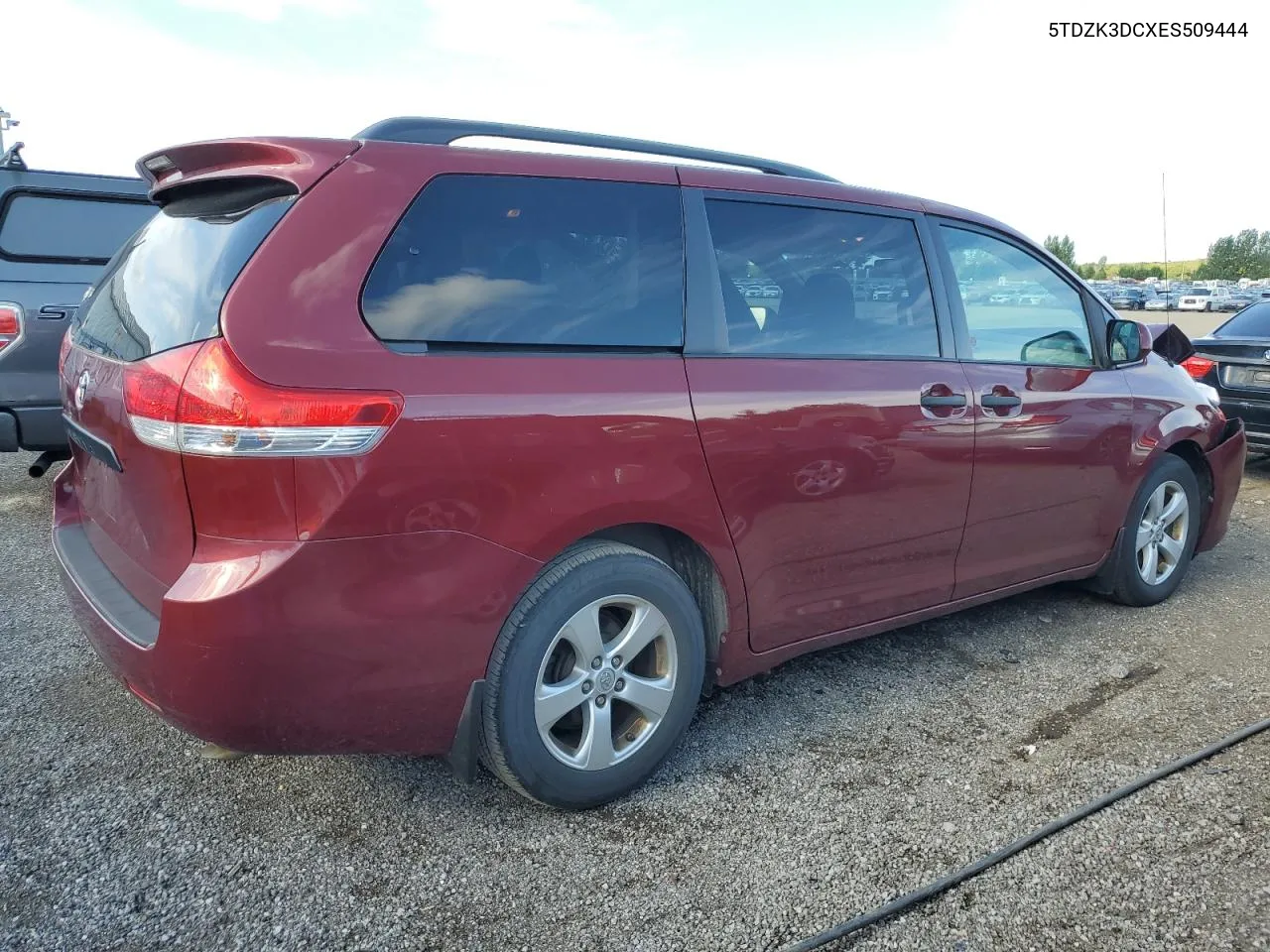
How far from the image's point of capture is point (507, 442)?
2260mm

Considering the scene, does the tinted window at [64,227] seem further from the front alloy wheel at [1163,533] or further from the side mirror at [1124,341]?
the front alloy wheel at [1163,533]

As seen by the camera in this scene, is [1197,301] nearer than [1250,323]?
No

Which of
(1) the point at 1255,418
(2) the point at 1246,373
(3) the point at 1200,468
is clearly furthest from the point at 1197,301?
(3) the point at 1200,468

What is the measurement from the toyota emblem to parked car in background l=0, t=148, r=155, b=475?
2251 millimetres

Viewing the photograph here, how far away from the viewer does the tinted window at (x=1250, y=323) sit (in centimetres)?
762

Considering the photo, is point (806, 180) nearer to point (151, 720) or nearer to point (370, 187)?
point (370, 187)

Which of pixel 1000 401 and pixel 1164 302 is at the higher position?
pixel 1164 302

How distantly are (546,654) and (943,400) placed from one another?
1.71m

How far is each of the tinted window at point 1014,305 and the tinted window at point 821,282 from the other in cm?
26

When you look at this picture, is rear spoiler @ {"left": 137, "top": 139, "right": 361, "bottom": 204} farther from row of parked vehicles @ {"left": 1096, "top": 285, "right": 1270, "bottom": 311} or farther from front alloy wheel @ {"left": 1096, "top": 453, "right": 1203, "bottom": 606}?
row of parked vehicles @ {"left": 1096, "top": 285, "right": 1270, "bottom": 311}

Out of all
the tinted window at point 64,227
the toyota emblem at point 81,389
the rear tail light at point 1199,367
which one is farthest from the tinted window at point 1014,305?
the tinted window at point 64,227

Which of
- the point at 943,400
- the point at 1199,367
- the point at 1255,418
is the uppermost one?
the point at 943,400

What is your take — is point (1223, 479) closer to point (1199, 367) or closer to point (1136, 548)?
point (1136, 548)

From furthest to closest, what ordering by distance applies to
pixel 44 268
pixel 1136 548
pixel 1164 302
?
pixel 1164 302 < pixel 44 268 < pixel 1136 548
